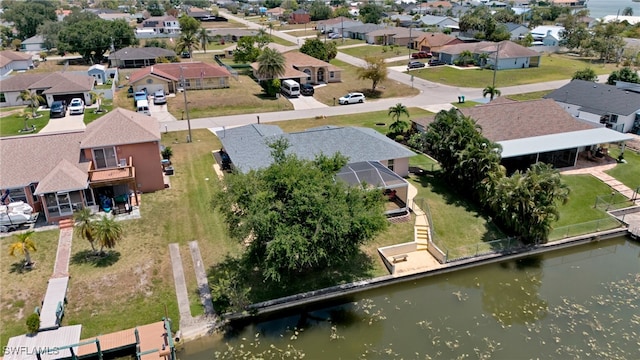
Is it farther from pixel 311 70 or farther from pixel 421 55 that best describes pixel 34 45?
pixel 421 55

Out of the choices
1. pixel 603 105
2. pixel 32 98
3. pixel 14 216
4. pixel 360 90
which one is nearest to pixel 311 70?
pixel 360 90

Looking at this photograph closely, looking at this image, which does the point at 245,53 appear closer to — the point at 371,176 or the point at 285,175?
the point at 371,176

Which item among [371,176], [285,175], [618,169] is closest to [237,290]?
[285,175]

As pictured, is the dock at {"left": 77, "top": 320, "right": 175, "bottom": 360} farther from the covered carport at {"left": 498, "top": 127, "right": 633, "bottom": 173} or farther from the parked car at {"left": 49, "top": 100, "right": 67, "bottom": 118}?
the parked car at {"left": 49, "top": 100, "right": 67, "bottom": 118}

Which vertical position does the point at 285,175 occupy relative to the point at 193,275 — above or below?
above

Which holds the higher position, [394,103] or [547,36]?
[547,36]

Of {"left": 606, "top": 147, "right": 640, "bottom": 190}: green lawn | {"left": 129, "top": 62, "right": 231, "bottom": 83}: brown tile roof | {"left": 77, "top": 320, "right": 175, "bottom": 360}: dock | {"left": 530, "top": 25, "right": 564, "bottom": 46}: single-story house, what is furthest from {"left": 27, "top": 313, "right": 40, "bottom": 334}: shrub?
{"left": 530, "top": 25, "right": 564, "bottom": 46}: single-story house
